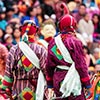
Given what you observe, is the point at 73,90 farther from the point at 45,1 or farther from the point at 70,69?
the point at 45,1

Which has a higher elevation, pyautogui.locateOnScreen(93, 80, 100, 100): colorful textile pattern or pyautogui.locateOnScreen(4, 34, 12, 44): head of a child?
pyautogui.locateOnScreen(4, 34, 12, 44): head of a child

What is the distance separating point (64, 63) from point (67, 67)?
8cm

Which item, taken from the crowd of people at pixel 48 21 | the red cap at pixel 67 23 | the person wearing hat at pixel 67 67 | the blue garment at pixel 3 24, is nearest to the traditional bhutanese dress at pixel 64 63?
the person wearing hat at pixel 67 67

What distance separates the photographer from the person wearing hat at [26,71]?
431 inches

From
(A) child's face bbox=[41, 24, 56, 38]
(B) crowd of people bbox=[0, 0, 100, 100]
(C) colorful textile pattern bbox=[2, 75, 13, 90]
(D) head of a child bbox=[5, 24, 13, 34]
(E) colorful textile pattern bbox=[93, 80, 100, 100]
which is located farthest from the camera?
(D) head of a child bbox=[5, 24, 13, 34]

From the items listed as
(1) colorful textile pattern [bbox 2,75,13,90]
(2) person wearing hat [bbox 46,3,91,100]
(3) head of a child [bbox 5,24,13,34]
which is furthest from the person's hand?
(3) head of a child [bbox 5,24,13,34]

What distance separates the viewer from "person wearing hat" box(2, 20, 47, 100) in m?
10.9

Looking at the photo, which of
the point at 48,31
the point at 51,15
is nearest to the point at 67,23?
the point at 48,31

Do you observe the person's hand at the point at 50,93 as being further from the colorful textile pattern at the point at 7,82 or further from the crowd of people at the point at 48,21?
the crowd of people at the point at 48,21

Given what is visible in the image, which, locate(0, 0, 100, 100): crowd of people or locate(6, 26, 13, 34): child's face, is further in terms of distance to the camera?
locate(6, 26, 13, 34): child's face

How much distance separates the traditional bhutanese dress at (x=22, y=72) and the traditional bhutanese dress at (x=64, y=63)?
511 mm

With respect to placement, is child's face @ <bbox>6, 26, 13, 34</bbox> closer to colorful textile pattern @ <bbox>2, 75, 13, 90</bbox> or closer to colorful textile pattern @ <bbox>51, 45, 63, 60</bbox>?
colorful textile pattern @ <bbox>2, 75, 13, 90</bbox>

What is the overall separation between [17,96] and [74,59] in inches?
56.0

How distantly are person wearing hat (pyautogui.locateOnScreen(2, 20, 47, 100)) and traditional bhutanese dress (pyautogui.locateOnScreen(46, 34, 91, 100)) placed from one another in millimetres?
464
